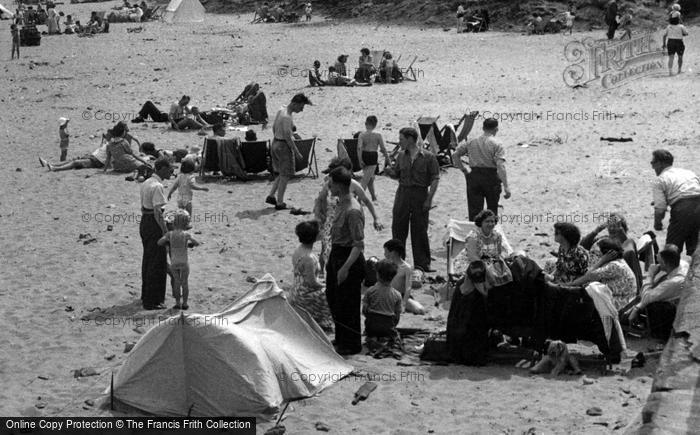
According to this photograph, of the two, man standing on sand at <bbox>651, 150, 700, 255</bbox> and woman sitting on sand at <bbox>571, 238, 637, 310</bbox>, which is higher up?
man standing on sand at <bbox>651, 150, 700, 255</bbox>

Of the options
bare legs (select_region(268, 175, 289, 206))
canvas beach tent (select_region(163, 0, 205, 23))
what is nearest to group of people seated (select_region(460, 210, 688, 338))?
bare legs (select_region(268, 175, 289, 206))

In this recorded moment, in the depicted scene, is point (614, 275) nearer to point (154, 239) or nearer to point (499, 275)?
point (499, 275)

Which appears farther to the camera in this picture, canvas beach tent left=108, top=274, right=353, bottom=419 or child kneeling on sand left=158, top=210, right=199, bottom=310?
child kneeling on sand left=158, top=210, right=199, bottom=310

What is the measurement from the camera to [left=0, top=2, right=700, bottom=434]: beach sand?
27.6ft

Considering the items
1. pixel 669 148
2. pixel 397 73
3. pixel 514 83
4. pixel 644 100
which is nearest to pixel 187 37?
pixel 397 73

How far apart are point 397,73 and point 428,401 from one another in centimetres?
1818

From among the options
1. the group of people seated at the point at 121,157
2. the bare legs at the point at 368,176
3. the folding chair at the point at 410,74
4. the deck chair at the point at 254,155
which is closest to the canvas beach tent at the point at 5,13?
the folding chair at the point at 410,74

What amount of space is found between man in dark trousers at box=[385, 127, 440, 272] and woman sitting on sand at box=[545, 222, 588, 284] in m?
2.19

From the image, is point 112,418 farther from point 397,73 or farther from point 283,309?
point 397,73

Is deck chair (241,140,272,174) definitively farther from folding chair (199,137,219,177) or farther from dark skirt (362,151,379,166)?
dark skirt (362,151,379,166)

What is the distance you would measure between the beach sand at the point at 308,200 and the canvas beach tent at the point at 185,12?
1349cm

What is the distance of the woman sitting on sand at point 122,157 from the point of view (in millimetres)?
16922

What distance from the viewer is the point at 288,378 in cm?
838

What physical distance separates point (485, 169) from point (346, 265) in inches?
137
